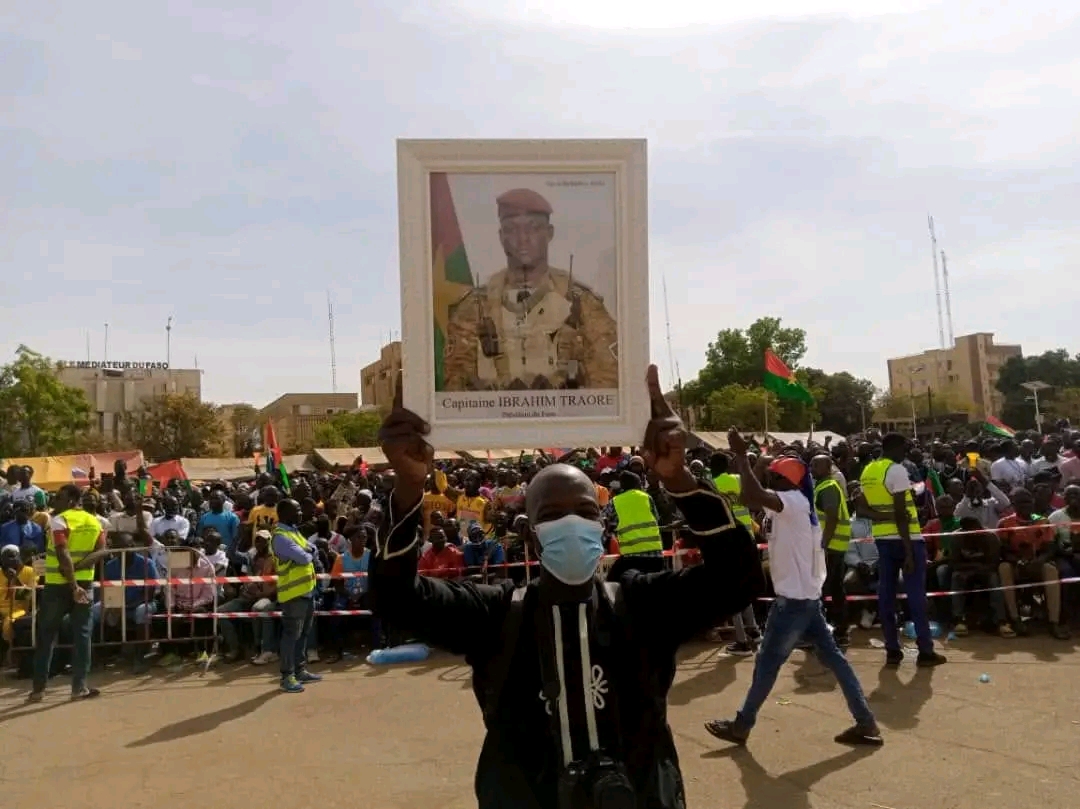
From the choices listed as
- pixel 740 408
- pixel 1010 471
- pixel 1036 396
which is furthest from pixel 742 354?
pixel 1010 471

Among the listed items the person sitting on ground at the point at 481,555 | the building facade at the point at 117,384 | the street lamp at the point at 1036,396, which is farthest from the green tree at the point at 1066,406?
the building facade at the point at 117,384

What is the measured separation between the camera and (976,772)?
5828mm

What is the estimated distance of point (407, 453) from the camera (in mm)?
2439

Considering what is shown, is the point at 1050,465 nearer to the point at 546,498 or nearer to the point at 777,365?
the point at 777,365

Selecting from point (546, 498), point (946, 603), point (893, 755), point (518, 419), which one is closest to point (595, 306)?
point (518, 419)

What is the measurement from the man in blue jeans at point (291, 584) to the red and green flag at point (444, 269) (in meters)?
7.13

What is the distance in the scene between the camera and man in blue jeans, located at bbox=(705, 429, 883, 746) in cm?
631

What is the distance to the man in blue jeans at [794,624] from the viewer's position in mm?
6312

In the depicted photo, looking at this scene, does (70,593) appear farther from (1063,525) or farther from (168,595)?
(1063,525)

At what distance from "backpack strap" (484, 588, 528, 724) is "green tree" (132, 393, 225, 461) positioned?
5959 cm

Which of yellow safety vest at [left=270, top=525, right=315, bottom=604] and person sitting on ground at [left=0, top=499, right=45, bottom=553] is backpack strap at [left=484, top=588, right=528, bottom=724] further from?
person sitting on ground at [left=0, top=499, right=45, bottom=553]

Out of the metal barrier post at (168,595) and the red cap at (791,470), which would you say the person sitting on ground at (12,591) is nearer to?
the metal barrier post at (168,595)

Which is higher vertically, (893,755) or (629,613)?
(629,613)

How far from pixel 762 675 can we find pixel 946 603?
5.22 metres
